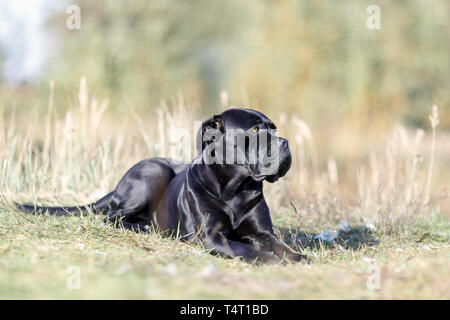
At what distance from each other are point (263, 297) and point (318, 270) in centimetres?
82

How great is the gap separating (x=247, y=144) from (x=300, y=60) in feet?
47.3

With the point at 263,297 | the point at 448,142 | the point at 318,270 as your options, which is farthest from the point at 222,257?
the point at 448,142

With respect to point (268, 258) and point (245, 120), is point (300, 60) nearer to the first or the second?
point (245, 120)

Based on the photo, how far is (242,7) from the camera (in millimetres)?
28656

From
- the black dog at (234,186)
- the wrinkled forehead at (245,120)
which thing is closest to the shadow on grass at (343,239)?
the black dog at (234,186)

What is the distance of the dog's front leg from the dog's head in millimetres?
517

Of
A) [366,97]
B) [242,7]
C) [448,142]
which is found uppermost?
[242,7]

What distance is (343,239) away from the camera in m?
4.87

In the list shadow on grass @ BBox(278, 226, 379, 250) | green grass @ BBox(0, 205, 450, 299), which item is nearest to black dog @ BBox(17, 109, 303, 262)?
green grass @ BBox(0, 205, 450, 299)

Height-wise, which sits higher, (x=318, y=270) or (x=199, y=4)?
(x=199, y=4)

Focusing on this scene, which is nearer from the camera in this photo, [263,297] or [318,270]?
[263,297]

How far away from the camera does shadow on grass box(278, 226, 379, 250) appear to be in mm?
4383
